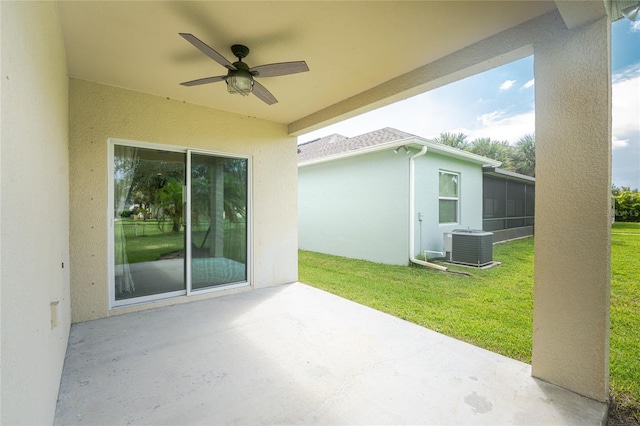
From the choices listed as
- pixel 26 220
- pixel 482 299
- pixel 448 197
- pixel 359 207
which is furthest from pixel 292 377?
pixel 448 197

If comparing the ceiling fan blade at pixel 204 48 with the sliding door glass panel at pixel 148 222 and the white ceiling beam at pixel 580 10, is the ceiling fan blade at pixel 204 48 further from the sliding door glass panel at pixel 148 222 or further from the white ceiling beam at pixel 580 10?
the white ceiling beam at pixel 580 10

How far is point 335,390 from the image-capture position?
218 centimetres

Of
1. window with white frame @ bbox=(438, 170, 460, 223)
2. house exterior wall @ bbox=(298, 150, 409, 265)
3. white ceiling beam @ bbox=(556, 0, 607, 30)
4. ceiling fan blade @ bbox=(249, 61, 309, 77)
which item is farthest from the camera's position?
window with white frame @ bbox=(438, 170, 460, 223)

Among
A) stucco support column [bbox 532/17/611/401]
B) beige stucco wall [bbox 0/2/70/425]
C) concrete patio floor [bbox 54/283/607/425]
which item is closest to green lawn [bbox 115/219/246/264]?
concrete patio floor [bbox 54/283/607/425]

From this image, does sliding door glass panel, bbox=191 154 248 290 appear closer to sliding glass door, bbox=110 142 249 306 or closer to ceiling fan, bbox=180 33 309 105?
sliding glass door, bbox=110 142 249 306

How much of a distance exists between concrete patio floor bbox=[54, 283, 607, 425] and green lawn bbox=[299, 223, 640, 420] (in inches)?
15.4

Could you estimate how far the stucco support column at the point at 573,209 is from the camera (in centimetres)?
202

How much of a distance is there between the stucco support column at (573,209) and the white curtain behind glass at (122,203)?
4.67m

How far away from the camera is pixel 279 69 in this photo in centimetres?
263

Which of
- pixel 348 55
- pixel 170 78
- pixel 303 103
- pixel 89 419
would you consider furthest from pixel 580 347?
pixel 170 78

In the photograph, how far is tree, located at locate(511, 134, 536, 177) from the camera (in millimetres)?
26703

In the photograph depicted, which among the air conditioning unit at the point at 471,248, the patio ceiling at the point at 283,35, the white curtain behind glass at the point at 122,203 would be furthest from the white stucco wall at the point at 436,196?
the white curtain behind glass at the point at 122,203

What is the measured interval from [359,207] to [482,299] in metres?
4.06

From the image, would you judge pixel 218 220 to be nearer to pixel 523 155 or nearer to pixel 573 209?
pixel 573 209
